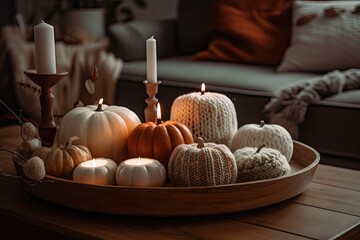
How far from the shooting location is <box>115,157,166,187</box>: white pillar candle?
1.32 metres

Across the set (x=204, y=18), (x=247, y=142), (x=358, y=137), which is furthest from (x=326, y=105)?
(x=204, y=18)

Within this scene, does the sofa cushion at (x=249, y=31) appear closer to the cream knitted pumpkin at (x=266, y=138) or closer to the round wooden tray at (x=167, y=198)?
the cream knitted pumpkin at (x=266, y=138)

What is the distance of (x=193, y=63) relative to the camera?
9.60 ft

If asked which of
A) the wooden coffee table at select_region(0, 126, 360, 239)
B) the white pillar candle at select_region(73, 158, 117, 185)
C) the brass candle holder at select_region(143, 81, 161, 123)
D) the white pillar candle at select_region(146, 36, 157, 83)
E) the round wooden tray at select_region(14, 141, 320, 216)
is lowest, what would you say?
the wooden coffee table at select_region(0, 126, 360, 239)

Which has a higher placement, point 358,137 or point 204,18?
point 204,18

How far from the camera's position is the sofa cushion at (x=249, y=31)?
2.89 m

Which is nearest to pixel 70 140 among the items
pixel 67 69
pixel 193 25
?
pixel 67 69

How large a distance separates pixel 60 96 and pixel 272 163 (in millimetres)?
1779

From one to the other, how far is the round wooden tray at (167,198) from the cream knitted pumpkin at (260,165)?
0.04 meters

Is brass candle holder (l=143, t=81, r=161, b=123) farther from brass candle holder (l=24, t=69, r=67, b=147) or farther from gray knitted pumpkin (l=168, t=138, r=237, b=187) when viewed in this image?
gray knitted pumpkin (l=168, t=138, r=237, b=187)

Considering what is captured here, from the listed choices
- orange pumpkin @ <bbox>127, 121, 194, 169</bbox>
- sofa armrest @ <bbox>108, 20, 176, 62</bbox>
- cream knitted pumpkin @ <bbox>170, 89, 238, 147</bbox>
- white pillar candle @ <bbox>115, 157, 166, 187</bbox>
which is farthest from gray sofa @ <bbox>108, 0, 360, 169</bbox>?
white pillar candle @ <bbox>115, 157, 166, 187</bbox>

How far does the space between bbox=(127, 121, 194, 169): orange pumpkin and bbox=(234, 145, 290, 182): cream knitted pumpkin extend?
0.44 feet

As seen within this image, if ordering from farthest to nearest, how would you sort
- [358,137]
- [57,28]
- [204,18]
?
[57,28], [204,18], [358,137]

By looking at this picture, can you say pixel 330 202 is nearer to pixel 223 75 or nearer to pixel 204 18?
pixel 223 75
